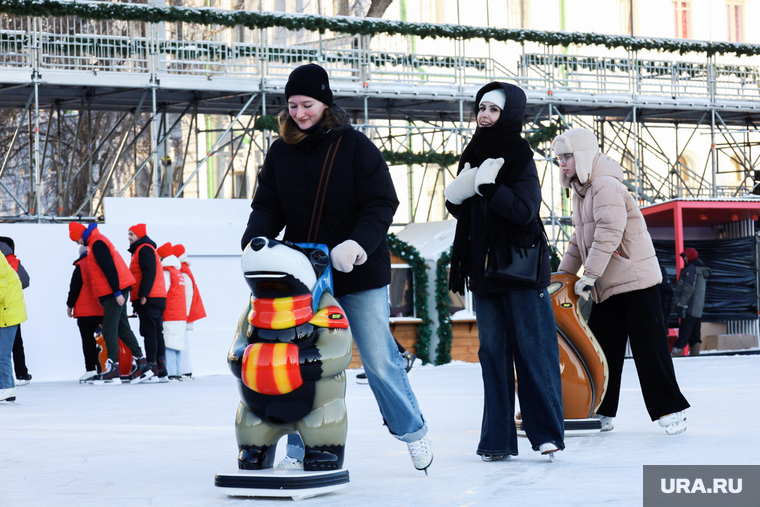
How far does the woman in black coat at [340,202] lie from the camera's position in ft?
13.6

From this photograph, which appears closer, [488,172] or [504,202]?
[504,202]

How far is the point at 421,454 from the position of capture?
4.30m

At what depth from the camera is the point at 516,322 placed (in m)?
4.73

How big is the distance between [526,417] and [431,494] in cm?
98

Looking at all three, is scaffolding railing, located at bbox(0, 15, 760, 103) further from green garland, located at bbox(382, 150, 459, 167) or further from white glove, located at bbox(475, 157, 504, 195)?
white glove, located at bbox(475, 157, 504, 195)

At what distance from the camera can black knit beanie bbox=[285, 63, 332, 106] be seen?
414 centimetres

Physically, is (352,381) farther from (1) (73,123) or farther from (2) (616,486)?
(1) (73,123)

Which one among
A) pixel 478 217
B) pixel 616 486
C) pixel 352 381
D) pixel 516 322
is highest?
pixel 478 217

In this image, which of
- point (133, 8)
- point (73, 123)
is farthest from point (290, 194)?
point (73, 123)

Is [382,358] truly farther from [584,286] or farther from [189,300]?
[189,300]

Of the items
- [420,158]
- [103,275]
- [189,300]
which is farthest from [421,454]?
[420,158]

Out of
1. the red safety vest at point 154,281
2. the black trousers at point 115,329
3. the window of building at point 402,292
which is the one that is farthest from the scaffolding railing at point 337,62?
the black trousers at point 115,329

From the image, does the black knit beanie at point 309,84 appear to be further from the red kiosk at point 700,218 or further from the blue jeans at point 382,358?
the red kiosk at point 700,218

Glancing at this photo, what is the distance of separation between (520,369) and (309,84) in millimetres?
1586
